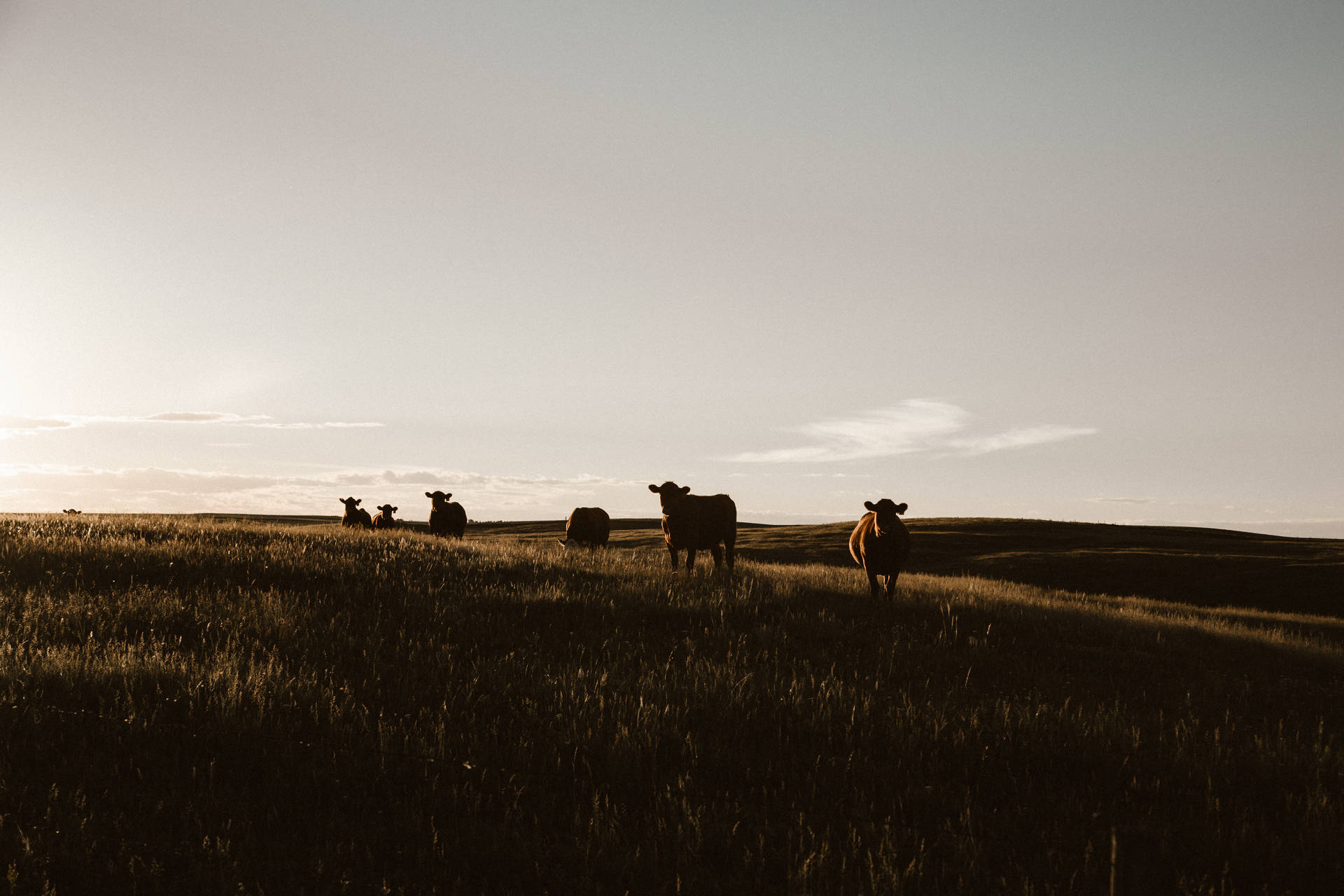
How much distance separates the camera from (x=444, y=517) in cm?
2723

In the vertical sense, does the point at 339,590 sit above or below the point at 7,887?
above

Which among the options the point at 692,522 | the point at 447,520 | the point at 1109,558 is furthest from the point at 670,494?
the point at 1109,558

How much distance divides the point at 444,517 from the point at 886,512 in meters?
18.5

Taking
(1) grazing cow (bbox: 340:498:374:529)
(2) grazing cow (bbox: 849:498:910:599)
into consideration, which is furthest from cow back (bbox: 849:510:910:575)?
(1) grazing cow (bbox: 340:498:374:529)

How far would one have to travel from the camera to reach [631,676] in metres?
6.94

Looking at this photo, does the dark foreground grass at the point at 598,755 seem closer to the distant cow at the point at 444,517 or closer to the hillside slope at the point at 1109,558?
the hillside slope at the point at 1109,558

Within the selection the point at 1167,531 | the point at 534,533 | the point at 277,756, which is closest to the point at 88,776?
the point at 277,756

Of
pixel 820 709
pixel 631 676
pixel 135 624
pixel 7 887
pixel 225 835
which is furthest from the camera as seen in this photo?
pixel 135 624

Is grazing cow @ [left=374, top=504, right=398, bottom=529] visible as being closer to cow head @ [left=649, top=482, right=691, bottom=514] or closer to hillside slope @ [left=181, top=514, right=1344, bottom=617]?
hillside slope @ [left=181, top=514, right=1344, bottom=617]

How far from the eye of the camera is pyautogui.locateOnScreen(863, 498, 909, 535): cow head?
1336 centimetres

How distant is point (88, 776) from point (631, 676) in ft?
13.2

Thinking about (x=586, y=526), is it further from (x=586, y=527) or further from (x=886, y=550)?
(x=886, y=550)

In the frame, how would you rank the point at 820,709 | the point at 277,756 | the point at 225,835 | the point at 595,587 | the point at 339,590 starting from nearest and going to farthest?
1. the point at 225,835
2. the point at 277,756
3. the point at 820,709
4. the point at 339,590
5. the point at 595,587

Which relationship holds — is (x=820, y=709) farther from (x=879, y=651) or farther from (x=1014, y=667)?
(x=1014, y=667)
